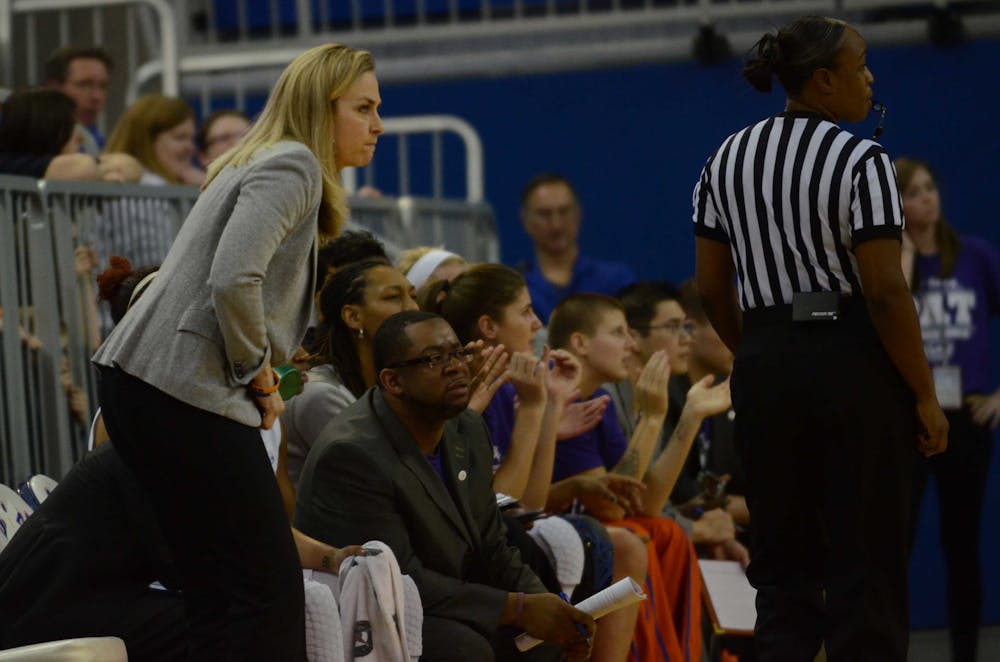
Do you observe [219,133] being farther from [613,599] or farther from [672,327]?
[613,599]

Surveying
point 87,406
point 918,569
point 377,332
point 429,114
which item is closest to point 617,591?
point 377,332

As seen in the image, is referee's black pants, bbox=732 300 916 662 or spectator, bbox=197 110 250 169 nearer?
referee's black pants, bbox=732 300 916 662

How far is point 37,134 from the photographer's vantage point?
5.38 meters

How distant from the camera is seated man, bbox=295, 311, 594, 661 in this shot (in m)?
3.98

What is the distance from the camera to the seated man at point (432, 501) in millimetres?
3977

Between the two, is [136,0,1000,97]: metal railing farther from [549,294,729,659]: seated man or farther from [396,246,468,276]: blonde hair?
[549,294,729,659]: seated man

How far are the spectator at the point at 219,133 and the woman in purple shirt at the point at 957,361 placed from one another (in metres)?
2.63

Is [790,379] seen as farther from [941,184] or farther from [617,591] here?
[941,184]

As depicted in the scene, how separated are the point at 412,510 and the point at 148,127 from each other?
284 cm

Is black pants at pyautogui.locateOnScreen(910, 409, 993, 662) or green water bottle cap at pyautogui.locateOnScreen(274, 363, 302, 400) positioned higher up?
green water bottle cap at pyautogui.locateOnScreen(274, 363, 302, 400)

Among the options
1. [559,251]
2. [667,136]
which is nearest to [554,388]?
[559,251]

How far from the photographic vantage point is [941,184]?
26.7 ft

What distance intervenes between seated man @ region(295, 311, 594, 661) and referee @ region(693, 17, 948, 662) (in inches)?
22.0

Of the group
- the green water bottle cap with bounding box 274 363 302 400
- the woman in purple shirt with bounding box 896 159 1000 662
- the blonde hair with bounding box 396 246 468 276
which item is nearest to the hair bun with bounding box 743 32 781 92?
the green water bottle cap with bounding box 274 363 302 400
